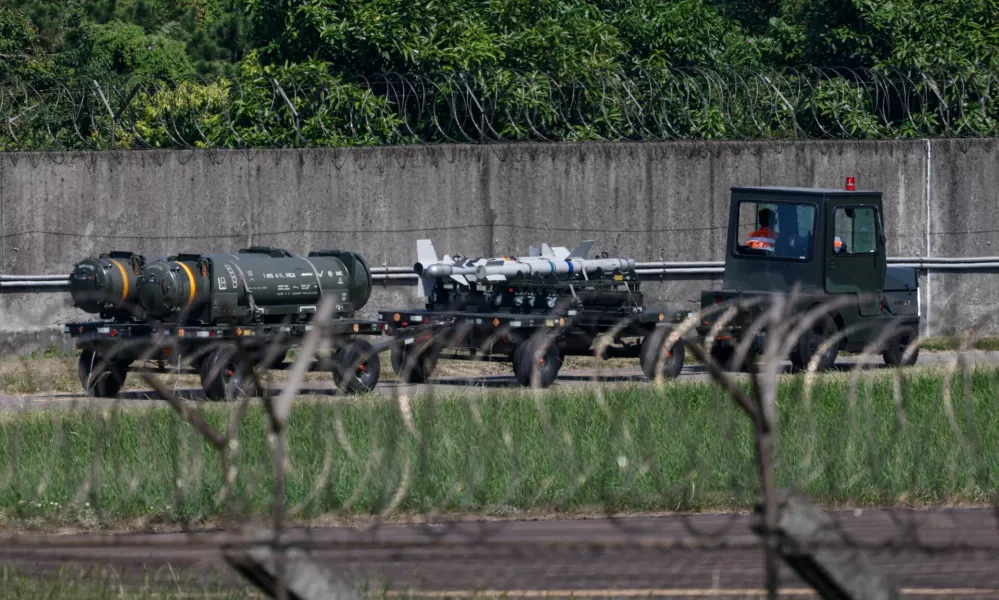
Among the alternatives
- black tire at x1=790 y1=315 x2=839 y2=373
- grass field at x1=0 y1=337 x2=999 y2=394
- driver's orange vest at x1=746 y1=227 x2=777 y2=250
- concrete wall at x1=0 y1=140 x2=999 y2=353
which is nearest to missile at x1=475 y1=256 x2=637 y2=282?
grass field at x1=0 y1=337 x2=999 y2=394

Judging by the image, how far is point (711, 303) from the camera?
61.1 ft

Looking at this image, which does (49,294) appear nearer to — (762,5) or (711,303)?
(711,303)

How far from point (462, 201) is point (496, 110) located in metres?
1.81

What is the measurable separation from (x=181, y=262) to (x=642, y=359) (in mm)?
5646

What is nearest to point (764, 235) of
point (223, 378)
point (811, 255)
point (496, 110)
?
point (811, 255)

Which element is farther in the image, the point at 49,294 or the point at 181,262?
the point at 49,294

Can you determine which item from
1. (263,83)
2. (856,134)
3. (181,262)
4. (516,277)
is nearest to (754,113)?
(856,134)

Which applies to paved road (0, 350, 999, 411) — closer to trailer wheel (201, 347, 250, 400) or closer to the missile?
trailer wheel (201, 347, 250, 400)

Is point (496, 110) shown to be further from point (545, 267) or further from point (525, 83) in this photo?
point (545, 267)

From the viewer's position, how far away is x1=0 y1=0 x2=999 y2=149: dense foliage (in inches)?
843

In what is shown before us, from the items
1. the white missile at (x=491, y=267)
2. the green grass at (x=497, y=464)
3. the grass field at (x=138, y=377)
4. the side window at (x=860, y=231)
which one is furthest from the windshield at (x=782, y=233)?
the green grass at (x=497, y=464)

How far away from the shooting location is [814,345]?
18641 mm

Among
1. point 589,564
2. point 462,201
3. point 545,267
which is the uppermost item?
point 462,201

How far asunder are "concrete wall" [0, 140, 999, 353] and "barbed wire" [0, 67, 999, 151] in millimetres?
509
